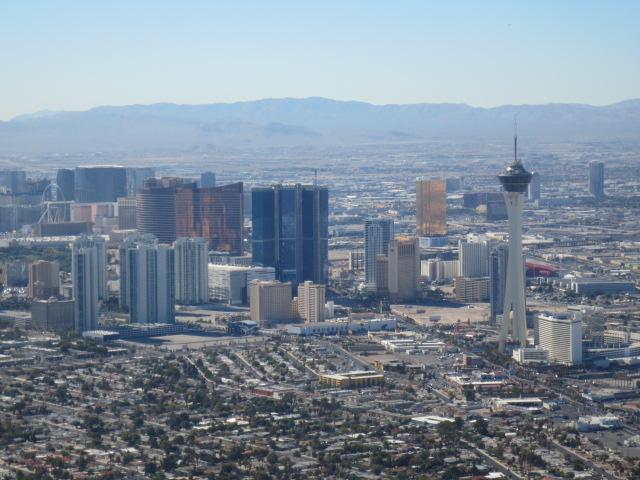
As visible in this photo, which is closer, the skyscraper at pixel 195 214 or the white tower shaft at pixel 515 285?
the white tower shaft at pixel 515 285

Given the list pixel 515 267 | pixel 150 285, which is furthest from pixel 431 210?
pixel 515 267

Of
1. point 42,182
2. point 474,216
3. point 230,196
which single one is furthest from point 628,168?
point 230,196

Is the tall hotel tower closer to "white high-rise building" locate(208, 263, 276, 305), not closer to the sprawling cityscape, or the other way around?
the sprawling cityscape

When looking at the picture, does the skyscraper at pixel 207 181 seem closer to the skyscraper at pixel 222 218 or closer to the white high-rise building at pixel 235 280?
the skyscraper at pixel 222 218

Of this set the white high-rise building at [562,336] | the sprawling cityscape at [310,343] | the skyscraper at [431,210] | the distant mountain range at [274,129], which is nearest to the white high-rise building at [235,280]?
the sprawling cityscape at [310,343]

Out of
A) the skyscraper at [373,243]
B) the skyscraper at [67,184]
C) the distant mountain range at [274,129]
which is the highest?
the distant mountain range at [274,129]

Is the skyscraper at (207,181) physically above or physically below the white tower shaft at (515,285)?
above

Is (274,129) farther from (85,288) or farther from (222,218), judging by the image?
(85,288)
